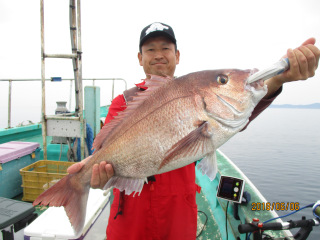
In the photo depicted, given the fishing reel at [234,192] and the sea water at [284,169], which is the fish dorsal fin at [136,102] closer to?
the fishing reel at [234,192]

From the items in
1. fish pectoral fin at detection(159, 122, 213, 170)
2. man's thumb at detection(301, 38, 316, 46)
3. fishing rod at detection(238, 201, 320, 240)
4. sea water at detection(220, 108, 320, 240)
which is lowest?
sea water at detection(220, 108, 320, 240)

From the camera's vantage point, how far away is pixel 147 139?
4.42 feet

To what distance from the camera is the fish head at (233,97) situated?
1264mm

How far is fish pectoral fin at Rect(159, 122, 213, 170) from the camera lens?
4.07 feet

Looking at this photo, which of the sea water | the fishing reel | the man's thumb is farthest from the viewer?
the sea water

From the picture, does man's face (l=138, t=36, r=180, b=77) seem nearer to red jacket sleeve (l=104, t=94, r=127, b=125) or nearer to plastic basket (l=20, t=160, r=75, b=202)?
red jacket sleeve (l=104, t=94, r=127, b=125)

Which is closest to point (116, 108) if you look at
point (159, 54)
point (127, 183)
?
point (159, 54)

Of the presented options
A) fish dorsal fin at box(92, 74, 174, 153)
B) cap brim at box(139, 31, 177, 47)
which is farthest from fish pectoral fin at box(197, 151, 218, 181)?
cap brim at box(139, 31, 177, 47)

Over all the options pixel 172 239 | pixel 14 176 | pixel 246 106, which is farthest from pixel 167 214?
pixel 14 176

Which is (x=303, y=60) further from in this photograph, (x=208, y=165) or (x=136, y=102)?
(x=136, y=102)

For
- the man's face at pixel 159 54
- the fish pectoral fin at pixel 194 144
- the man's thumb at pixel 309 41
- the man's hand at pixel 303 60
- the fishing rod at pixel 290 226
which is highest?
the man's face at pixel 159 54

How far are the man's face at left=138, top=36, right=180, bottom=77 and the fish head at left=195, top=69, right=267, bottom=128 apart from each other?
0.98m

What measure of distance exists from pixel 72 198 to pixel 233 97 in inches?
59.3

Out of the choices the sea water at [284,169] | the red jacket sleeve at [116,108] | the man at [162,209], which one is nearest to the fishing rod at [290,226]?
the man at [162,209]
